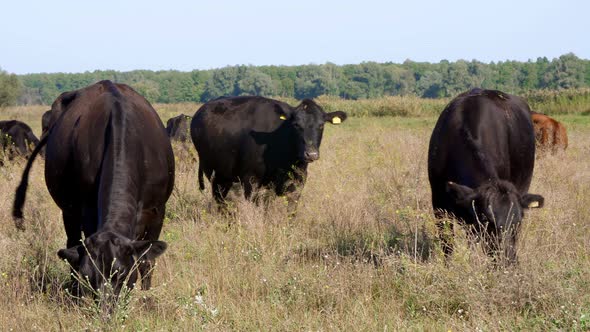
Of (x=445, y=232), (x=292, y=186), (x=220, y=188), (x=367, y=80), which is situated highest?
(x=445, y=232)

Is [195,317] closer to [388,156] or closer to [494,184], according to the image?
[494,184]

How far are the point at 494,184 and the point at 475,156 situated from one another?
73 centimetres

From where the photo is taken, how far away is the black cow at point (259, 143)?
10.2m

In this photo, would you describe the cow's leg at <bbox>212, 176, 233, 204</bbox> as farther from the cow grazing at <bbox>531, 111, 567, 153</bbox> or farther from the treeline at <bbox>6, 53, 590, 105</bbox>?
the treeline at <bbox>6, 53, 590, 105</bbox>

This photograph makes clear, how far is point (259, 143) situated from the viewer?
10367mm

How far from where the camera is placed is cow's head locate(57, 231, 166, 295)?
4871 mm

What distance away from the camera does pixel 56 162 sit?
671 centimetres

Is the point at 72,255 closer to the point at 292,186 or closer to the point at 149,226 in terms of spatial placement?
the point at 149,226

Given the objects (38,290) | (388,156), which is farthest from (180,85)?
(38,290)

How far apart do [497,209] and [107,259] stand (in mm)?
3084

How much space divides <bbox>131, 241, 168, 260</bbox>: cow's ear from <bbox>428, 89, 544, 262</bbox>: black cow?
249 cm

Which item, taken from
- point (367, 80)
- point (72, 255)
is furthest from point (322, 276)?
point (367, 80)

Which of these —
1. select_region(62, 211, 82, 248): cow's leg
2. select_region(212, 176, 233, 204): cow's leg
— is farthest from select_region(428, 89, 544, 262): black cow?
select_region(212, 176, 233, 204): cow's leg

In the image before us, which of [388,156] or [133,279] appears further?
[388,156]
